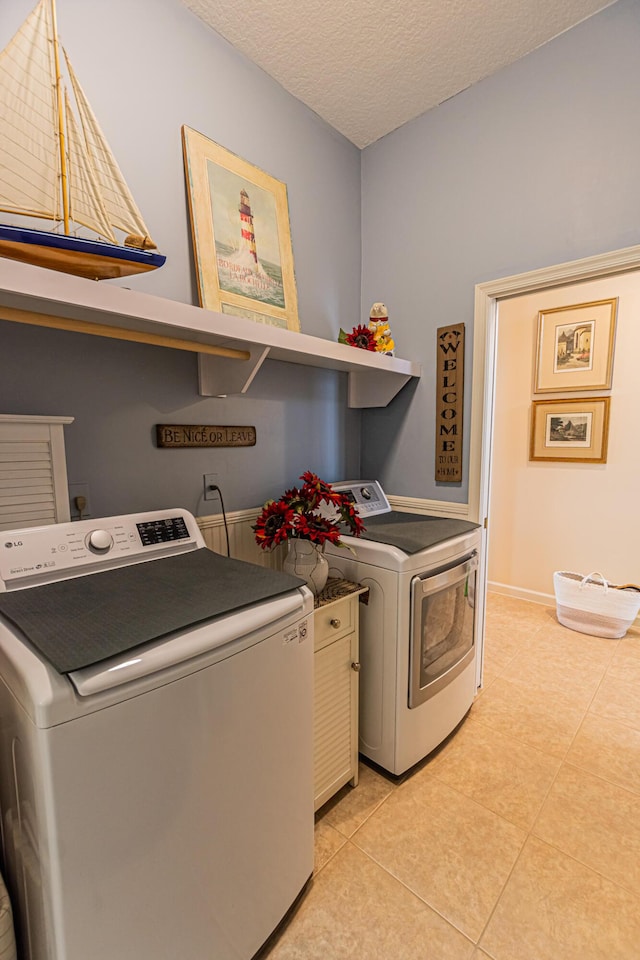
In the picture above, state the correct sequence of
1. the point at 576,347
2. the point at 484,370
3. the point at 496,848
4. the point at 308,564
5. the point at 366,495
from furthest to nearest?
the point at 576,347, the point at 366,495, the point at 484,370, the point at 308,564, the point at 496,848

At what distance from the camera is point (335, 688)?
1552 mm

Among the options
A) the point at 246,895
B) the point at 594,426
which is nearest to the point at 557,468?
the point at 594,426

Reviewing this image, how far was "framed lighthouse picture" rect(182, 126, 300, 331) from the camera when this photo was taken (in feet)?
5.40

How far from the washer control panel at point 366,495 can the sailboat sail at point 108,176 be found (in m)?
1.34

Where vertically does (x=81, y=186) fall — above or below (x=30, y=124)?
below

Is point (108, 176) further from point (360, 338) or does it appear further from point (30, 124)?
point (360, 338)

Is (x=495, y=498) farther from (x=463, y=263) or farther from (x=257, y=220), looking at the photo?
(x=257, y=220)

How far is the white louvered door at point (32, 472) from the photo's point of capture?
1.19m

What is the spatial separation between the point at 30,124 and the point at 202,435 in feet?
3.32

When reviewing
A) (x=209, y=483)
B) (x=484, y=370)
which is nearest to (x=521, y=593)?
(x=484, y=370)

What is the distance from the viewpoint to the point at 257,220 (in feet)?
6.05

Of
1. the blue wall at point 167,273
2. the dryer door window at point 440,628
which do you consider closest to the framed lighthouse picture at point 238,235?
the blue wall at point 167,273

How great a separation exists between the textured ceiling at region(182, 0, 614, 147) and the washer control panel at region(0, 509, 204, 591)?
191 cm

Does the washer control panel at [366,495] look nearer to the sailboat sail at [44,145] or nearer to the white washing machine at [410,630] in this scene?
→ the white washing machine at [410,630]
